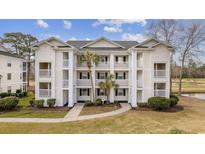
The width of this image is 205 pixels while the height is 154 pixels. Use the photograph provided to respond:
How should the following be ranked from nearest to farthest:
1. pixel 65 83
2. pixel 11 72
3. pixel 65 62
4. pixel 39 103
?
pixel 39 103 < pixel 65 62 < pixel 65 83 < pixel 11 72

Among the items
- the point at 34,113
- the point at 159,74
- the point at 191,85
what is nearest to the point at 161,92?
→ the point at 159,74

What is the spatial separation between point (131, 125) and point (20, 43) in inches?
455

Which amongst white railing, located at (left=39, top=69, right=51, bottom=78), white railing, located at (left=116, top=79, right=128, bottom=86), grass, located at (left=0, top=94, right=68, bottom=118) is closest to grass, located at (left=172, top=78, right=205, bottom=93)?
white railing, located at (left=116, top=79, right=128, bottom=86)

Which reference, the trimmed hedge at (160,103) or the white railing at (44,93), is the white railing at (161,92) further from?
the white railing at (44,93)

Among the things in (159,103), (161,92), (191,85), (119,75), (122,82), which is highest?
(119,75)

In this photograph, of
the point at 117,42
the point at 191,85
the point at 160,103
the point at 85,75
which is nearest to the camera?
the point at 160,103

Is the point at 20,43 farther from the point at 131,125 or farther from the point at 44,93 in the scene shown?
the point at 131,125

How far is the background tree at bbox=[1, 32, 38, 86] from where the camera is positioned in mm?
14382

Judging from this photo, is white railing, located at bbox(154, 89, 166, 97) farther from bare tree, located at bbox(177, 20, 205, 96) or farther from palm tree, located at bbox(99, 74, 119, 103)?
palm tree, located at bbox(99, 74, 119, 103)

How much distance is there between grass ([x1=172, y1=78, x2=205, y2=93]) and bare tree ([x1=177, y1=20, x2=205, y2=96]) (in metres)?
0.37

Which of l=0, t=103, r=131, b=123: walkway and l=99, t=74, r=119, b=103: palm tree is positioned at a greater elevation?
l=99, t=74, r=119, b=103: palm tree

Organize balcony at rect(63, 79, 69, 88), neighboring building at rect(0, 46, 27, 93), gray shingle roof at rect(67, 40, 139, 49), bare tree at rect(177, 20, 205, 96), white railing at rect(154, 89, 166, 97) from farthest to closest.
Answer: neighboring building at rect(0, 46, 27, 93) < gray shingle roof at rect(67, 40, 139, 49) < bare tree at rect(177, 20, 205, 96) < balcony at rect(63, 79, 69, 88) < white railing at rect(154, 89, 166, 97)

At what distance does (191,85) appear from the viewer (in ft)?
52.4

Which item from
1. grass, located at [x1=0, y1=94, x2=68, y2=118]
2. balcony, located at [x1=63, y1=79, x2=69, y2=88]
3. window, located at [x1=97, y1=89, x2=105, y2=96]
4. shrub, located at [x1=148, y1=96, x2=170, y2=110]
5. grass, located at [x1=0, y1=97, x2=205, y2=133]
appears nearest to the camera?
grass, located at [x1=0, y1=97, x2=205, y2=133]
